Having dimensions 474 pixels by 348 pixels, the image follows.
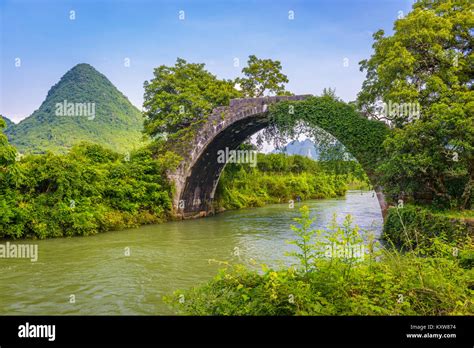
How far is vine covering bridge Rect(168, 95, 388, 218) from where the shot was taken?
1373 cm

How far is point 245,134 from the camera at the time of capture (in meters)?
20.8

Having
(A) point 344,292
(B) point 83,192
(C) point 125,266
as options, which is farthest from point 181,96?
(A) point 344,292

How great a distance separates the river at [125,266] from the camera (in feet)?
21.5

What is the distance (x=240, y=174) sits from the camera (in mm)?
27453

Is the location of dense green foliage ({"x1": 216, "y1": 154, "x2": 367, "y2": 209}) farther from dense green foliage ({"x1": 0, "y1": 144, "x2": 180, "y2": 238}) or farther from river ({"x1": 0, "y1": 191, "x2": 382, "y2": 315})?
river ({"x1": 0, "y1": 191, "x2": 382, "y2": 315})

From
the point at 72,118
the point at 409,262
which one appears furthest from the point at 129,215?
the point at 72,118

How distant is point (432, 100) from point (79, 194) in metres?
11.8

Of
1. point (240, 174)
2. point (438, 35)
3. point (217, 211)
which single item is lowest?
point (217, 211)

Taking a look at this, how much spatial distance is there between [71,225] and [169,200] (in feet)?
18.1

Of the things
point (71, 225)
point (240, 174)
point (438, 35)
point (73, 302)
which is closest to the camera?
point (73, 302)

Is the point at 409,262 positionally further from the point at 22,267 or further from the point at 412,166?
the point at 22,267

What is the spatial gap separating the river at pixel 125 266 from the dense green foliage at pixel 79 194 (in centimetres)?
70

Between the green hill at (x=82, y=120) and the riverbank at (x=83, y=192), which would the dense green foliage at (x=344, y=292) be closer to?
the riverbank at (x=83, y=192)

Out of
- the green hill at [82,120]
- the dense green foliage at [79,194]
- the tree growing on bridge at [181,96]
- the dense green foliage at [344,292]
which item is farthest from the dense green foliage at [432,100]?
the green hill at [82,120]
